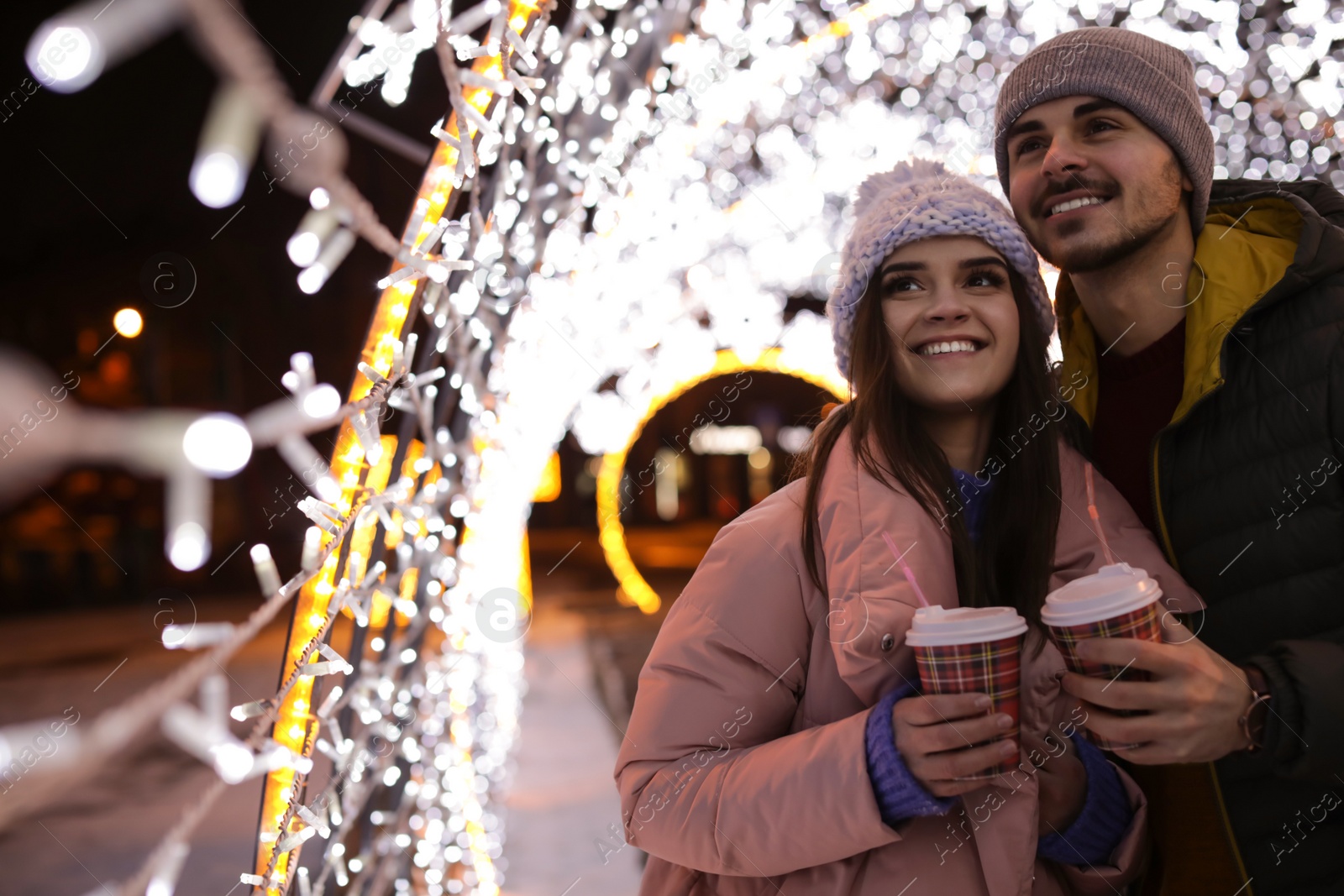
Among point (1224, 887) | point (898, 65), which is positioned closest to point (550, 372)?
point (1224, 887)

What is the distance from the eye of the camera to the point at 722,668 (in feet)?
4.27

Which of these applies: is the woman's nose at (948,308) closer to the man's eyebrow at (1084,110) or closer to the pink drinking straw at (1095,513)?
the pink drinking straw at (1095,513)

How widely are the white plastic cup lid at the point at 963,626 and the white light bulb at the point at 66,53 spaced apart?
1006 mm

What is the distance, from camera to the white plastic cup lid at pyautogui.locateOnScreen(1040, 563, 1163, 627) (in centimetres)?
112

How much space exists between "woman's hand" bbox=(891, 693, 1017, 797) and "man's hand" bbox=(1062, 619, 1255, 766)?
127 mm

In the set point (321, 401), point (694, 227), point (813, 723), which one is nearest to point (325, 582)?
point (321, 401)

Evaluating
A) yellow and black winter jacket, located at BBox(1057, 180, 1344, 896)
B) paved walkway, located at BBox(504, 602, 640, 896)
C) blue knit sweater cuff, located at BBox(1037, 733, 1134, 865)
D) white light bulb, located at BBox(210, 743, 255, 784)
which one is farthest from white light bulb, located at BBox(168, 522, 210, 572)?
paved walkway, located at BBox(504, 602, 640, 896)

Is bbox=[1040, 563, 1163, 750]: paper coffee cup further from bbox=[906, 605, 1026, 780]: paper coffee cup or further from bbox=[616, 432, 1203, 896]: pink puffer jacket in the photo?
bbox=[616, 432, 1203, 896]: pink puffer jacket

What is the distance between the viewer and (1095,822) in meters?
1.34

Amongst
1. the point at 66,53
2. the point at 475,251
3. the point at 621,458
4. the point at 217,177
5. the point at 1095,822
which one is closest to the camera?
the point at 66,53

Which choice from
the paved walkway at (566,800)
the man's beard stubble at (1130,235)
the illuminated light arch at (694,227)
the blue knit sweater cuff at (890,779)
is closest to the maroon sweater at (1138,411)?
the man's beard stubble at (1130,235)

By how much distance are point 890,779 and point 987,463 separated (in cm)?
58

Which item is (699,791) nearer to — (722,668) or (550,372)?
(722,668)

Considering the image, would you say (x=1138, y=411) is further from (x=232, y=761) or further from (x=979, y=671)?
(x=232, y=761)
